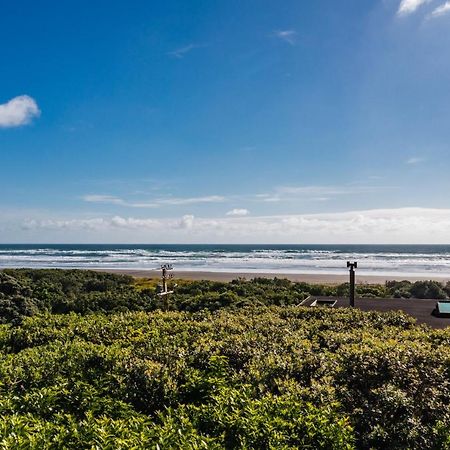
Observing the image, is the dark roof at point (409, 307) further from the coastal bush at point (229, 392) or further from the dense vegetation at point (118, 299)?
the coastal bush at point (229, 392)

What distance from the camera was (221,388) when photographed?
4230 millimetres

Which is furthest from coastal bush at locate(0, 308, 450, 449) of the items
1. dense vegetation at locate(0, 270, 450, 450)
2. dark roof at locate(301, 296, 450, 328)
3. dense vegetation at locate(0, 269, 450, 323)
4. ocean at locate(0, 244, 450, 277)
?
ocean at locate(0, 244, 450, 277)

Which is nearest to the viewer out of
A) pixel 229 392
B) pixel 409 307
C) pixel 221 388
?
pixel 229 392

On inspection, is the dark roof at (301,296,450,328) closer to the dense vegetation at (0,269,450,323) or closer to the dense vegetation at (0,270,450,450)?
the dense vegetation at (0,269,450,323)

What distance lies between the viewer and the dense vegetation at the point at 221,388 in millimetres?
3252

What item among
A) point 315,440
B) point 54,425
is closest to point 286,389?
point 315,440

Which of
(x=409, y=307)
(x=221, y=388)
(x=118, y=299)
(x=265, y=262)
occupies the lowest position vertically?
(x=265, y=262)

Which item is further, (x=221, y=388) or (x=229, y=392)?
(x=221, y=388)

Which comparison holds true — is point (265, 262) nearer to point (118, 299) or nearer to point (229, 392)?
point (118, 299)

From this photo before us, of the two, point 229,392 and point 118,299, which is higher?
point 229,392

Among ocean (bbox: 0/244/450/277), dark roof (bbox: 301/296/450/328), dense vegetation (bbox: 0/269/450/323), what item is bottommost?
ocean (bbox: 0/244/450/277)

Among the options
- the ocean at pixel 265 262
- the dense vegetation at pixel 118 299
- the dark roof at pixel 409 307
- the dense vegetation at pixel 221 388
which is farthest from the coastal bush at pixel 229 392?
the ocean at pixel 265 262

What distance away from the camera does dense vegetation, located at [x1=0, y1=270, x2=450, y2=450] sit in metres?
3.25

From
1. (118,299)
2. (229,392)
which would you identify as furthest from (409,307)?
(229,392)
